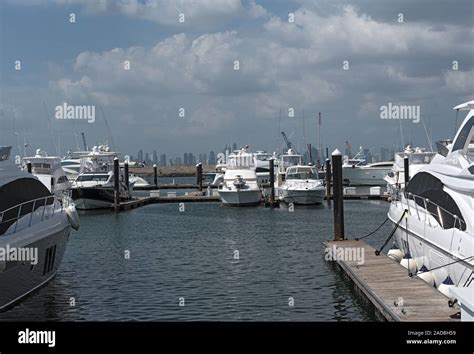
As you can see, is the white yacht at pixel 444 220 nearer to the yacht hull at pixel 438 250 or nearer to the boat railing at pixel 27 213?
the yacht hull at pixel 438 250

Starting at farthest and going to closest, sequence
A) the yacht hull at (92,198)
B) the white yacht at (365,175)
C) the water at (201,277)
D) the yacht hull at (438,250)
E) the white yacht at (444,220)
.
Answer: the white yacht at (365,175) → the yacht hull at (92,198) → the water at (201,277) → the white yacht at (444,220) → the yacht hull at (438,250)

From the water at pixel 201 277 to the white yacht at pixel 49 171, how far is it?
306cm

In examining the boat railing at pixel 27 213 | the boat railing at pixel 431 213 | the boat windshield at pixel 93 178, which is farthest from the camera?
the boat windshield at pixel 93 178

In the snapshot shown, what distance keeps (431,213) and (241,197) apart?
3592 cm

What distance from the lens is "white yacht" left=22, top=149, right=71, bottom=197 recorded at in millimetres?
33259

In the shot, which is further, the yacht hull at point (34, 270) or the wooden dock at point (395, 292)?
the yacht hull at point (34, 270)

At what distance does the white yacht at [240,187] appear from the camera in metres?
53.7

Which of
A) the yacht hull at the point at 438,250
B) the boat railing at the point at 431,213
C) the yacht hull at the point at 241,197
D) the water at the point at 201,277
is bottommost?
the water at the point at 201,277

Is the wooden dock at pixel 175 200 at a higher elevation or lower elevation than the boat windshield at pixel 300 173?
lower

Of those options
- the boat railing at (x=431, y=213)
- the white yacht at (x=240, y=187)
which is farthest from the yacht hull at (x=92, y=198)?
the boat railing at (x=431, y=213)

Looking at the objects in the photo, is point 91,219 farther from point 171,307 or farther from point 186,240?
point 171,307

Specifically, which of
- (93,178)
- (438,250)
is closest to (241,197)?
(93,178)

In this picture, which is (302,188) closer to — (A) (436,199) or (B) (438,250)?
(A) (436,199)

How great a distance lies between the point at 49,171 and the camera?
134 feet
